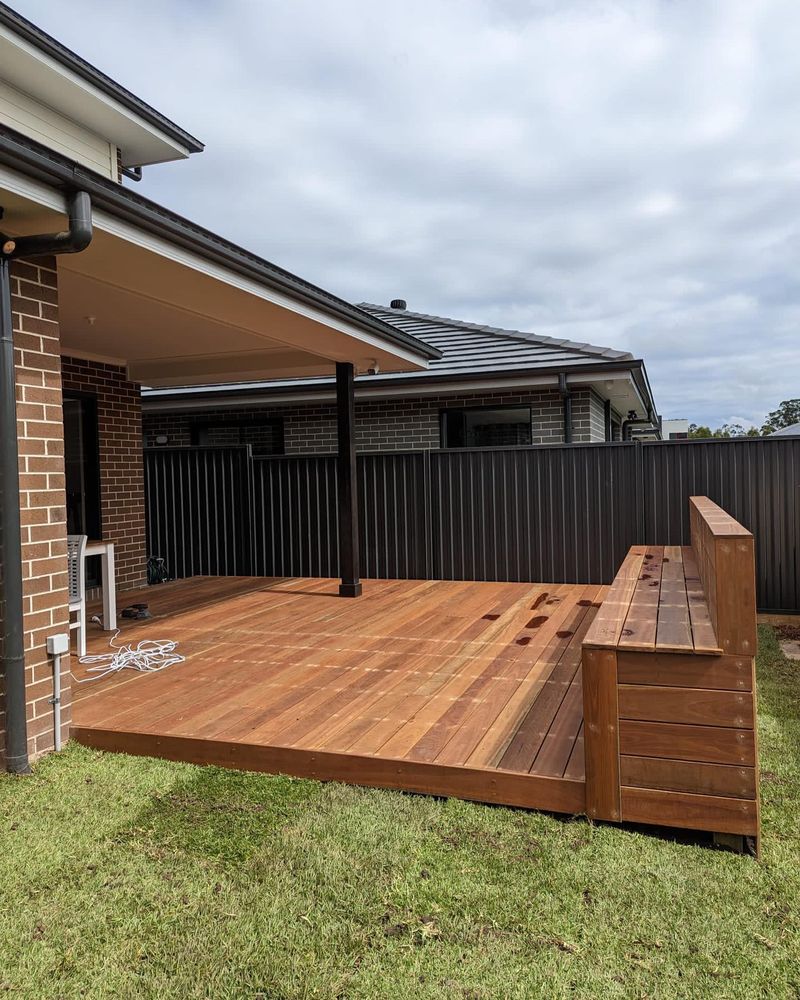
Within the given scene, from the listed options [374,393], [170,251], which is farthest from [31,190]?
[374,393]

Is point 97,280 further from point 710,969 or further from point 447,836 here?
point 710,969

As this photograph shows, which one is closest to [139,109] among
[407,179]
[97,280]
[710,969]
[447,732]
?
[97,280]

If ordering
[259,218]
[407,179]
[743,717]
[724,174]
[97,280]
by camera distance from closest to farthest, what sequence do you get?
[743,717] → [97,280] → [724,174] → [407,179] → [259,218]

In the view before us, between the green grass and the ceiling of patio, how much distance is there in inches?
103

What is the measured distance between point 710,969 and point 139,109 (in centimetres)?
890

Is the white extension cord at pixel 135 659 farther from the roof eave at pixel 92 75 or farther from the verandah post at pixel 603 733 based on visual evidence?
the roof eave at pixel 92 75

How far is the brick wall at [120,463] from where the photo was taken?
26.6 ft

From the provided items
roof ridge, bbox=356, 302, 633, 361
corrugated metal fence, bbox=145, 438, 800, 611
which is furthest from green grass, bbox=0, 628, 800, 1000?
roof ridge, bbox=356, 302, 633, 361

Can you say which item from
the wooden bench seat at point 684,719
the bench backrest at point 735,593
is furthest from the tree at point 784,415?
the wooden bench seat at point 684,719

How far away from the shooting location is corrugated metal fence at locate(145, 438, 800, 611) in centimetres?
745

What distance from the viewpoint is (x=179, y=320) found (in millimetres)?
5898

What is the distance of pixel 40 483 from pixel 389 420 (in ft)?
25.2

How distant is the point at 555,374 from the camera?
32.0ft

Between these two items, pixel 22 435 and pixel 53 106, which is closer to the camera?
pixel 22 435
